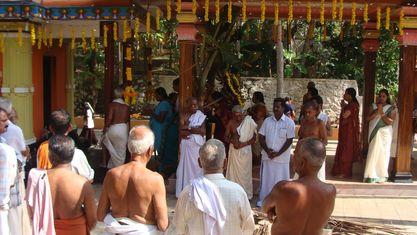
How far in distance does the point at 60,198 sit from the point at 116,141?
17.0 feet

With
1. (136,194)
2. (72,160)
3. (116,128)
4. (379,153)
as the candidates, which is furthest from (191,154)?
(136,194)

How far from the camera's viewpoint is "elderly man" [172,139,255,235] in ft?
11.8

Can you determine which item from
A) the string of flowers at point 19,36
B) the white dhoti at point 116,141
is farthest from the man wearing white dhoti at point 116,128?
the string of flowers at point 19,36

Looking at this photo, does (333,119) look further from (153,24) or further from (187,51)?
(187,51)

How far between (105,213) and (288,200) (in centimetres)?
128

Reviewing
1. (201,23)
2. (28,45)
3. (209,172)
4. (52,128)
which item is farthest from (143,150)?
(28,45)

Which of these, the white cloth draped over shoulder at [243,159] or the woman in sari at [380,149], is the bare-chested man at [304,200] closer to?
the white cloth draped over shoulder at [243,159]

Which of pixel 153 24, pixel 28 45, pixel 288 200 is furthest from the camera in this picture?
pixel 153 24

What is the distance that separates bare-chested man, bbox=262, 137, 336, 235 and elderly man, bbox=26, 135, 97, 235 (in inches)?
50.9

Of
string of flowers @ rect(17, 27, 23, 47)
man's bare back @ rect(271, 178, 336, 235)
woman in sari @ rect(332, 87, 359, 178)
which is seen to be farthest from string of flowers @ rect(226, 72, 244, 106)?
man's bare back @ rect(271, 178, 336, 235)

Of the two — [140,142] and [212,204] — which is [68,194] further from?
[212,204]

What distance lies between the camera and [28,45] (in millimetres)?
9969

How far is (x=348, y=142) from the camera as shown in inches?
356

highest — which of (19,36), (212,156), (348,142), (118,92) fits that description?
(19,36)
